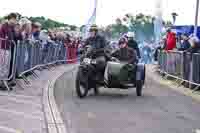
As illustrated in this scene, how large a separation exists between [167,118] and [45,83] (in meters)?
7.42

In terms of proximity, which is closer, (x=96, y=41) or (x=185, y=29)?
(x=96, y=41)

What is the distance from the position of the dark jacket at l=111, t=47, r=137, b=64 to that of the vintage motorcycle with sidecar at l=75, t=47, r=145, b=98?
0.36 m

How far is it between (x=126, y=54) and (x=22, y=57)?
3.16m

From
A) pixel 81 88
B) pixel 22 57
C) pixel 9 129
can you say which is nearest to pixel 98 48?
pixel 81 88

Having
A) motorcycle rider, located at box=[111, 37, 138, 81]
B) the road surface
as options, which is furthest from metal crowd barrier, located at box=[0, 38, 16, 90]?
Answer: motorcycle rider, located at box=[111, 37, 138, 81]

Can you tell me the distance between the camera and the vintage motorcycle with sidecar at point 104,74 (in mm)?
13945

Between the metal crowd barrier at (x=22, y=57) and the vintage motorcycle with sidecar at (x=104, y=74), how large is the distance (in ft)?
5.92

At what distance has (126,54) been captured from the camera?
609 inches

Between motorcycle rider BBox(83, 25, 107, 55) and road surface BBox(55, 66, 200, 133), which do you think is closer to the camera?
road surface BBox(55, 66, 200, 133)

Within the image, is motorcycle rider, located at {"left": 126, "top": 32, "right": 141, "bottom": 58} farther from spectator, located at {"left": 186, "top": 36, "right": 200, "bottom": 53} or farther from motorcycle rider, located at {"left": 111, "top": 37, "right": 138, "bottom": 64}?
spectator, located at {"left": 186, "top": 36, "right": 200, "bottom": 53}

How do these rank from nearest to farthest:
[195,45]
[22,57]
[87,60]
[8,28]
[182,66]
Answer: [87,60], [8,28], [22,57], [195,45], [182,66]

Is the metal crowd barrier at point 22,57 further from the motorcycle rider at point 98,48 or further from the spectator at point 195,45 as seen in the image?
the spectator at point 195,45

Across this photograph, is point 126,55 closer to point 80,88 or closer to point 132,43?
point 132,43

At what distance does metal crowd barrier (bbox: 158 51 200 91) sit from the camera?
687 inches
